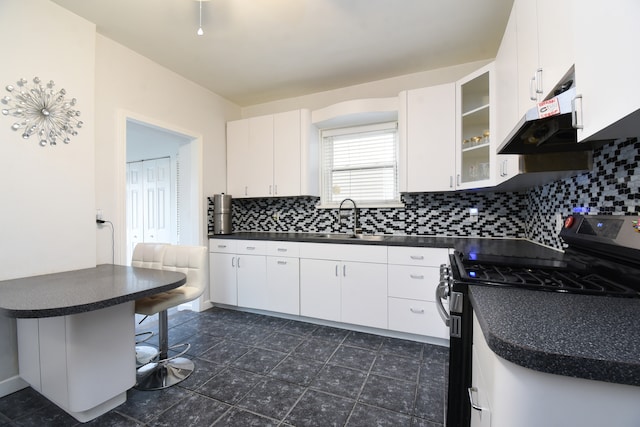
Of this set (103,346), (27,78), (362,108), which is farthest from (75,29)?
(362,108)

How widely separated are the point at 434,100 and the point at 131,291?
8.95 ft

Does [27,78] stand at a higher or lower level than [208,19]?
lower

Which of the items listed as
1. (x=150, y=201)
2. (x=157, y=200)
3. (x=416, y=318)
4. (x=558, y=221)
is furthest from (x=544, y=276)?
(x=150, y=201)

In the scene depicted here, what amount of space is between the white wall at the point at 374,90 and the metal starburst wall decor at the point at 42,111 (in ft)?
6.95

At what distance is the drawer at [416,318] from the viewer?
2.29 m

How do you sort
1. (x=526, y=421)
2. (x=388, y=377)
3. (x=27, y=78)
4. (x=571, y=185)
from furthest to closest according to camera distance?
(x=388, y=377) → (x=27, y=78) → (x=571, y=185) → (x=526, y=421)

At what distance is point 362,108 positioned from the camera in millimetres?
2809

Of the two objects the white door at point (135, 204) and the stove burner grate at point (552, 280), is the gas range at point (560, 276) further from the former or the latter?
the white door at point (135, 204)

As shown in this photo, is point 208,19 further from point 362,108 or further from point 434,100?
point 434,100

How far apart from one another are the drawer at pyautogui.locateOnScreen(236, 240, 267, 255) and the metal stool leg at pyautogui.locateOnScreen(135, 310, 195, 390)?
3.76 feet

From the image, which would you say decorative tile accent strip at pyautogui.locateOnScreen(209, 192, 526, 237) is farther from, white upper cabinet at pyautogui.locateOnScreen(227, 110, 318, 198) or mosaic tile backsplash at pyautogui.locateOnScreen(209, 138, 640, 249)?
white upper cabinet at pyautogui.locateOnScreen(227, 110, 318, 198)

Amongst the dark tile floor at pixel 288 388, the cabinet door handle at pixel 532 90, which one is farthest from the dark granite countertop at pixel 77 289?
the cabinet door handle at pixel 532 90

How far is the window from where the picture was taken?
3.05 metres

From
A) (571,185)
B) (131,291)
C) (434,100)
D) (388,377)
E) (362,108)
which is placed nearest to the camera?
(131,291)
